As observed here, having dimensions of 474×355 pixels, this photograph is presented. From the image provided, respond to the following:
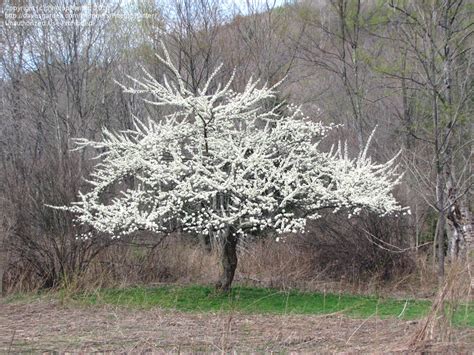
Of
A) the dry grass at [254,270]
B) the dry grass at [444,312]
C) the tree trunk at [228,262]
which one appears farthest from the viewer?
the dry grass at [254,270]

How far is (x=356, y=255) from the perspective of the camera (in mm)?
11883

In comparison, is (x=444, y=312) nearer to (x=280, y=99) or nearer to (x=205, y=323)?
(x=205, y=323)

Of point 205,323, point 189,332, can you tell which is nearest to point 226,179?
point 205,323

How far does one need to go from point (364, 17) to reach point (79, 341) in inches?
552

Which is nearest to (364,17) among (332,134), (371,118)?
(332,134)

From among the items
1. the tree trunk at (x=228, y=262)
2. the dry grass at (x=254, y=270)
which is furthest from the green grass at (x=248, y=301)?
the dry grass at (x=254, y=270)

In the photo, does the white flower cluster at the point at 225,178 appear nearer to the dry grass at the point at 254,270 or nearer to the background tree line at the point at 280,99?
the background tree line at the point at 280,99

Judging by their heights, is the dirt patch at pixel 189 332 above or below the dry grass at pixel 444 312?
below

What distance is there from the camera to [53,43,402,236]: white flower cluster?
9148mm

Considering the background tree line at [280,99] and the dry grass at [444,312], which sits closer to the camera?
the dry grass at [444,312]

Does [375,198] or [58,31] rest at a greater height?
[58,31]

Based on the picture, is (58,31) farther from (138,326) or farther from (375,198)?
(138,326)

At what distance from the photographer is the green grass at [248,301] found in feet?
27.6

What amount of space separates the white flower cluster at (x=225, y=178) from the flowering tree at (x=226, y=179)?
0.7 inches
